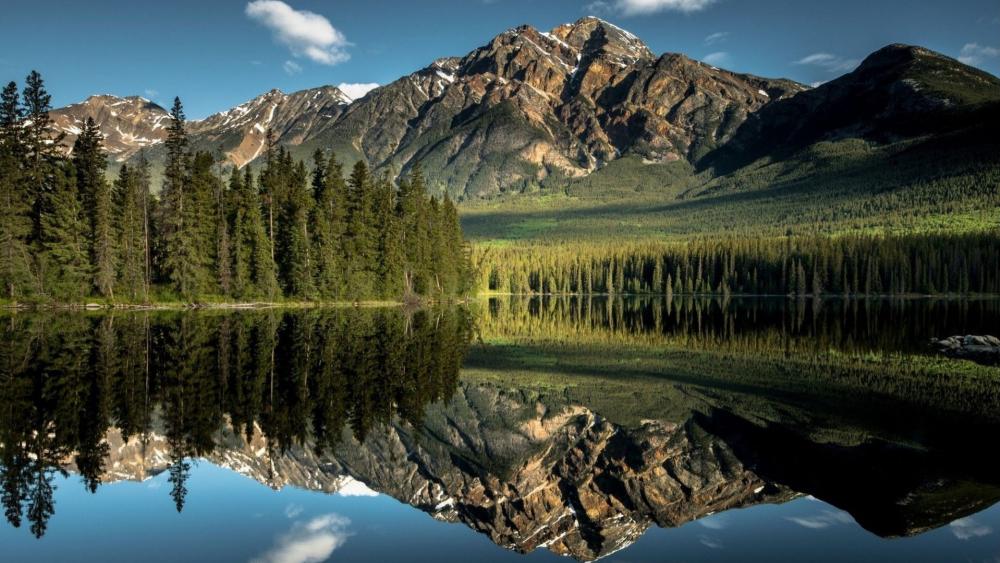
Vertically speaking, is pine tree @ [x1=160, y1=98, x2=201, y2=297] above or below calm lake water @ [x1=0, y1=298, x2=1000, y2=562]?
above

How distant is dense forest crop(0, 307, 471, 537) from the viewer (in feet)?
51.2

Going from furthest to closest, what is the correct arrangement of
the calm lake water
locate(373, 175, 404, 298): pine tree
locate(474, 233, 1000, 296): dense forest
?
locate(474, 233, 1000, 296): dense forest, locate(373, 175, 404, 298): pine tree, the calm lake water

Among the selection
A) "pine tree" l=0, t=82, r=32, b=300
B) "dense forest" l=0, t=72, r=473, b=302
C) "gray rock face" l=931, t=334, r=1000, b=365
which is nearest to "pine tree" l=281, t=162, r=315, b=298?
"dense forest" l=0, t=72, r=473, b=302

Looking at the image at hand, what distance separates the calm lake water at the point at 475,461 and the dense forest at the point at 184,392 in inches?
4.3

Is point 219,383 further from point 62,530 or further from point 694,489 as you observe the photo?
point 694,489

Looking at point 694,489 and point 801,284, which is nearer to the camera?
point 694,489

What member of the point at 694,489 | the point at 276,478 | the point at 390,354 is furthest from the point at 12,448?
the point at 390,354

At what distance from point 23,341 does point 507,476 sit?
A: 3059cm

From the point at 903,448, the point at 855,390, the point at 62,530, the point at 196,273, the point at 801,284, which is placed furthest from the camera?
the point at 801,284

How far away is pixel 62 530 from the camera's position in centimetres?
1195

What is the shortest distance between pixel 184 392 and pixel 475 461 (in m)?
10.8

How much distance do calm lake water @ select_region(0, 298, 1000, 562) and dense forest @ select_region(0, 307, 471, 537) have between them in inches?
4.3

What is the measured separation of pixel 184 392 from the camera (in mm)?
22578

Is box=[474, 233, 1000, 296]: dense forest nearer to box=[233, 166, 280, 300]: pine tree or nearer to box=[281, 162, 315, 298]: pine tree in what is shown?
box=[281, 162, 315, 298]: pine tree
